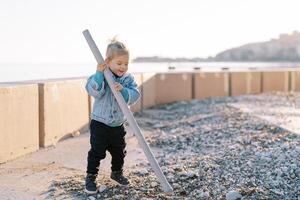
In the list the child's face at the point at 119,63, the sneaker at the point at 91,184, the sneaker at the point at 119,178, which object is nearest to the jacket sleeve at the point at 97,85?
the child's face at the point at 119,63

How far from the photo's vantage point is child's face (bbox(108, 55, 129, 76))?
4686 millimetres

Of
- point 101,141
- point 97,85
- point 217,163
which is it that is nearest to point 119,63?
point 97,85

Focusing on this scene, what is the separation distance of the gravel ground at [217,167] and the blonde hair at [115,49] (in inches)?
47.9

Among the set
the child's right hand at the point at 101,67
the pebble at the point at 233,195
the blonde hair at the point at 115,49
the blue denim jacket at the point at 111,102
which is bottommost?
the pebble at the point at 233,195

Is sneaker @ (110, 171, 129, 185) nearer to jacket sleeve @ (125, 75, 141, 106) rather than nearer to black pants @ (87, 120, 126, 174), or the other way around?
black pants @ (87, 120, 126, 174)

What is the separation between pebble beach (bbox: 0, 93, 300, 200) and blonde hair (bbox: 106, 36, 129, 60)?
122cm

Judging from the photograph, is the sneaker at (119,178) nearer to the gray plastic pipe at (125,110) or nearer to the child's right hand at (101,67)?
the gray plastic pipe at (125,110)

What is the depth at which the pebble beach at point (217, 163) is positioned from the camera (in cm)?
486

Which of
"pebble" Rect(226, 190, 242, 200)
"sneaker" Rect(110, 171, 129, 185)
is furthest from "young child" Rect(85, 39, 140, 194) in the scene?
"pebble" Rect(226, 190, 242, 200)

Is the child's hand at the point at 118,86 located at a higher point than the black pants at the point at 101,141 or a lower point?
higher

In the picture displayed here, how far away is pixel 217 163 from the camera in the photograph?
588 centimetres

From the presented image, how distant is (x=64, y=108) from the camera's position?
26.2 feet

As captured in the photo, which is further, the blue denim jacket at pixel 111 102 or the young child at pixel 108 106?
the blue denim jacket at pixel 111 102

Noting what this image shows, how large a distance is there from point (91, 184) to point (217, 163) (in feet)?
5.24
